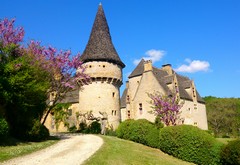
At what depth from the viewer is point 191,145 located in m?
15.2

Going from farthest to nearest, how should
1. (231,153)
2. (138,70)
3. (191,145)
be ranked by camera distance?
(138,70) → (191,145) → (231,153)

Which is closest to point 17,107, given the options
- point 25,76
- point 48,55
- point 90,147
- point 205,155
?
point 25,76

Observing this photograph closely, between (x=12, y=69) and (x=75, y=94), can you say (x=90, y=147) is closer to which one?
(x=12, y=69)

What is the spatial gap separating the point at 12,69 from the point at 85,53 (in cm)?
1619

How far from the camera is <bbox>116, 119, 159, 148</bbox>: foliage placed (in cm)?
1808

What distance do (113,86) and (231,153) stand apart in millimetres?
19114

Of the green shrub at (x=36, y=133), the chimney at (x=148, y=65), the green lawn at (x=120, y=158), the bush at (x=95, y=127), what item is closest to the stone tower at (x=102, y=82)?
the bush at (x=95, y=127)

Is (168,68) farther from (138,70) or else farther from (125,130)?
(125,130)

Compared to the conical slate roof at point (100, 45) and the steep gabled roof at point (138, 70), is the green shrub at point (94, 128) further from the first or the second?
the steep gabled roof at point (138, 70)

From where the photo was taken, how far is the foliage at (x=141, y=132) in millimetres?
18078

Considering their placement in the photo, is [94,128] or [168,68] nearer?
[94,128]

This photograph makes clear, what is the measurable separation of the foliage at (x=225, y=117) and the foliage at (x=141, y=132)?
132ft

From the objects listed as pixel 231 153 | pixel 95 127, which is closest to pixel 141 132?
pixel 231 153

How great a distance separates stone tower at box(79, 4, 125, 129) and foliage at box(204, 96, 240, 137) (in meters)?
33.9
